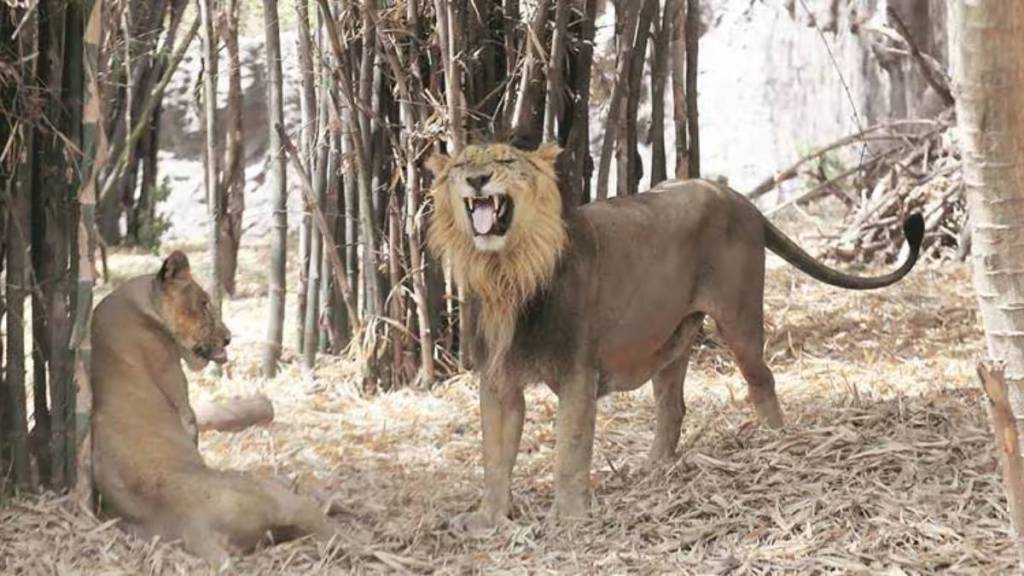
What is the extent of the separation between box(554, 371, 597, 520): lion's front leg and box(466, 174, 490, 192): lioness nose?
742 millimetres

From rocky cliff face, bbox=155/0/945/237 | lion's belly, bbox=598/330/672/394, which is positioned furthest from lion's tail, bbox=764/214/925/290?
rocky cliff face, bbox=155/0/945/237

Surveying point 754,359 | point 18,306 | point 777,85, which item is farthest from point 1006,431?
point 777,85

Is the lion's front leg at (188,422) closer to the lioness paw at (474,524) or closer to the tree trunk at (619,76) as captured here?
the lioness paw at (474,524)

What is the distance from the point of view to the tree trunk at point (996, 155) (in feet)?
10.6

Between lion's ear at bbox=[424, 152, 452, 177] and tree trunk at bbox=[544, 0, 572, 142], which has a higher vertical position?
tree trunk at bbox=[544, 0, 572, 142]

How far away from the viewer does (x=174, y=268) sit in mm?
5168

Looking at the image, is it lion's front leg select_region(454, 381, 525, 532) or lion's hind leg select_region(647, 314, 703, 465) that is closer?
lion's front leg select_region(454, 381, 525, 532)

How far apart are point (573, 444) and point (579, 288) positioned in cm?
54

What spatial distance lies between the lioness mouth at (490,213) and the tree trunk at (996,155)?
1851 millimetres

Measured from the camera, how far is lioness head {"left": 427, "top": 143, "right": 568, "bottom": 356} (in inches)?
196

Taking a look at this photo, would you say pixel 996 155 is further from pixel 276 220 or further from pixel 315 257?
pixel 276 220

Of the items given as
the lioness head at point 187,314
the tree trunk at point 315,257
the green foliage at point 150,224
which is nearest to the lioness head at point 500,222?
the lioness head at point 187,314

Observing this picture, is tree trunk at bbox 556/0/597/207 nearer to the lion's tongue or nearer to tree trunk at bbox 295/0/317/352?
tree trunk at bbox 295/0/317/352

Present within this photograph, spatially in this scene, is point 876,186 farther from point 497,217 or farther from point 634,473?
point 497,217
